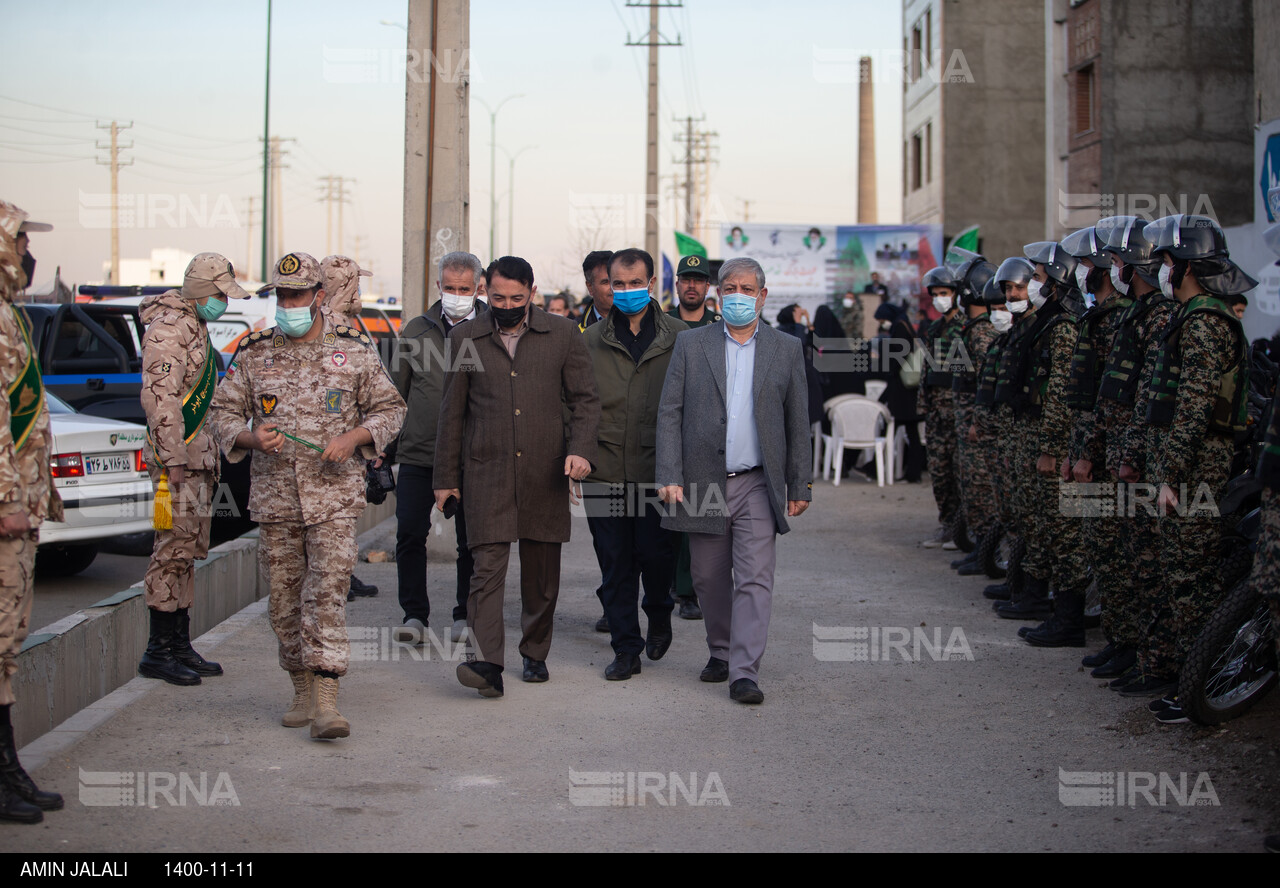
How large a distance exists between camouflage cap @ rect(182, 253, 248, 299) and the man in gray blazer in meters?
2.23

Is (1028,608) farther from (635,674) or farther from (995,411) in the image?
(635,674)

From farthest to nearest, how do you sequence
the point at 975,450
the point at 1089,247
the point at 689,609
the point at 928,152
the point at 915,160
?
the point at 915,160
the point at 928,152
the point at 975,450
the point at 689,609
the point at 1089,247

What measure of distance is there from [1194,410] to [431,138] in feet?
22.7

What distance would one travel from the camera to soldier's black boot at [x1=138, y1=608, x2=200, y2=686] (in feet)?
20.8

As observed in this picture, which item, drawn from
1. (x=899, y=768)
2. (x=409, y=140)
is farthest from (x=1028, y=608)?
(x=409, y=140)

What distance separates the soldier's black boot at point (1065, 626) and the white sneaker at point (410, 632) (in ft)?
11.7

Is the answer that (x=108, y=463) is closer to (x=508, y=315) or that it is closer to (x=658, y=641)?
(x=508, y=315)

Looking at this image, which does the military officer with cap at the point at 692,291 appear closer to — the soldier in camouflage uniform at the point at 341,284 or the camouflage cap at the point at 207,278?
the soldier in camouflage uniform at the point at 341,284

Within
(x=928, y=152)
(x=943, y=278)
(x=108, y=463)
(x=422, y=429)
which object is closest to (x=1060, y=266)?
(x=943, y=278)

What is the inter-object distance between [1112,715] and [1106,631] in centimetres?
89

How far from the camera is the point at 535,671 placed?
665 centimetres

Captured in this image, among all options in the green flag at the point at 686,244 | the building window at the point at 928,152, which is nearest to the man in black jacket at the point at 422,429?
the green flag at the point at 686,244

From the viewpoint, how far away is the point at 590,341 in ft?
23.6

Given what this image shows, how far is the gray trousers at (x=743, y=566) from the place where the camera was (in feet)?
21.0
